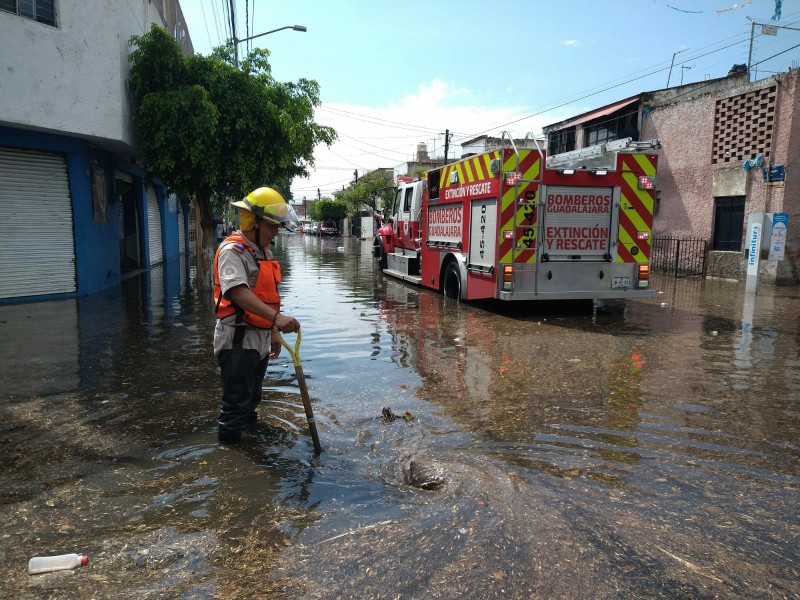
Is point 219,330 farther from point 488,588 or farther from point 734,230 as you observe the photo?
point 734,230

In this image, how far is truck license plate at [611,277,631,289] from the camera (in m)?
9.52

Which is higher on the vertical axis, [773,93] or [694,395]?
[773,93]

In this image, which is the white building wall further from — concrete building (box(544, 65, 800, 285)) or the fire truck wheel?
concrete building (box(544, 65, 800, 285))

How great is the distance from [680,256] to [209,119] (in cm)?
1543

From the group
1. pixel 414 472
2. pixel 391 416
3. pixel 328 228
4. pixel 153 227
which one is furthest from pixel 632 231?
pixel 328 228

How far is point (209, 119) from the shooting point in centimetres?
1157

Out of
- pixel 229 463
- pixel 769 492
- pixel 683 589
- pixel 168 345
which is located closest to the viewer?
pixel 683 589

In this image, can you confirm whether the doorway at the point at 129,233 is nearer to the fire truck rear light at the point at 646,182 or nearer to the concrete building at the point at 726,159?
the fire truck rear light at the point at 646,182

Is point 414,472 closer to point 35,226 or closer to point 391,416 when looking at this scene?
point 391,416

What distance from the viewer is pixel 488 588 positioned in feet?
8.18

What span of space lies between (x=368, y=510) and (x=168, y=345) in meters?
5.08

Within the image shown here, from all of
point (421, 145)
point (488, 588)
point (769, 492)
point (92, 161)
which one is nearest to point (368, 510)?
point (488, 588)

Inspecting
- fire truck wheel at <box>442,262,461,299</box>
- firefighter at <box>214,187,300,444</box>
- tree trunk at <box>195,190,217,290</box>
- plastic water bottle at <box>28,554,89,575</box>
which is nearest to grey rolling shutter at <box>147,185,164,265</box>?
tree trunk at <box>195,190,217,290</box>

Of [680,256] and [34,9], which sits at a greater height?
[34,9]
